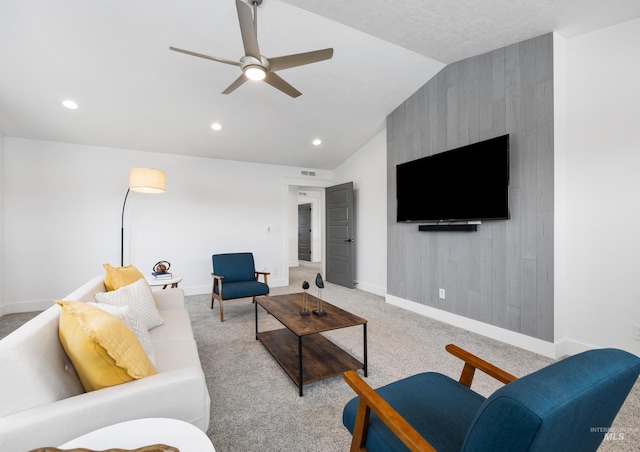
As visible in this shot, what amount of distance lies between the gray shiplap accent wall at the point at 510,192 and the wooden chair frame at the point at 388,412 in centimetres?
192

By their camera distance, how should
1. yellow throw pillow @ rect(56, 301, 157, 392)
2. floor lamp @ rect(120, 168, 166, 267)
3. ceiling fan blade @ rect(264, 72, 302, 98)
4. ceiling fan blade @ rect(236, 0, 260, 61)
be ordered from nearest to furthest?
yellow throw pillow @ rect(56, 301, 157, 392) → ceiling fan blade @ rect(236, 0, 260, 61) → ceiling fan blade @ rect(264, 72, 302, 98) → floor lamp @ rect(120, 168, 166, 267)

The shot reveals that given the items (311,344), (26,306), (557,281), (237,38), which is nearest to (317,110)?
(237,38)

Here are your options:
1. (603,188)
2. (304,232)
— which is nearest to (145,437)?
(603,188)

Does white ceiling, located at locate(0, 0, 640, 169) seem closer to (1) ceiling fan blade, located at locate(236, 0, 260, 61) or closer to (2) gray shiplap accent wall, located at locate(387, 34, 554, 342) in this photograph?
(2) gray shiplap accent wall, located at locate(387, 34, 554, 342)

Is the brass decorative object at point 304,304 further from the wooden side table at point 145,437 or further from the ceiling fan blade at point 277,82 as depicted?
the ceiling fan blade at point 277,82

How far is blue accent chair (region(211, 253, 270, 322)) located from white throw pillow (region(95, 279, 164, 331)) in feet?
4.59

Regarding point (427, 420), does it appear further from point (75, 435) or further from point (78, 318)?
point (78, 318)

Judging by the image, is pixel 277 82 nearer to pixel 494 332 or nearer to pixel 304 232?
pixel 494 332

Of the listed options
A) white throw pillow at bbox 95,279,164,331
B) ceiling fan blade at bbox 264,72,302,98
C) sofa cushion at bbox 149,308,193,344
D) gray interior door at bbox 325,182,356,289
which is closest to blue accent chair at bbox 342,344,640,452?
sofa cushion at bbox 149,308,193,344

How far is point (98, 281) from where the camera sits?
7.40 feet

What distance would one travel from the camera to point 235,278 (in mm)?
4230

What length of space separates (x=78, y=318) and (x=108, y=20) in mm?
2692

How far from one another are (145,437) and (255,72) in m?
2.17

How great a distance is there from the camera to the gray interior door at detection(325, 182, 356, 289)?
18.2 ft
